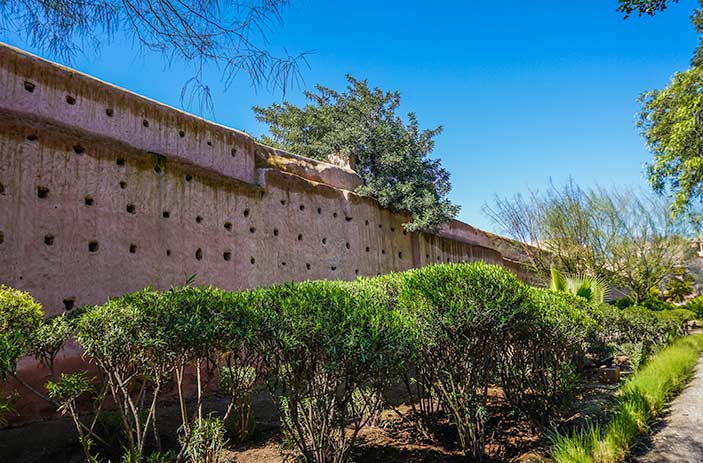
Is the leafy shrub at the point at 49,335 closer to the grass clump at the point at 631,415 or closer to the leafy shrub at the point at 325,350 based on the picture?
the leafy shrub at the point at 325,350

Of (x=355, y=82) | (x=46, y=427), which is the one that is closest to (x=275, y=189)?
(x=46, y=427)

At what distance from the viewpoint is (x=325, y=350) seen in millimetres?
4477

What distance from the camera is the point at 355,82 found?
728 inches

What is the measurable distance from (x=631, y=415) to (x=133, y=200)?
357 inches

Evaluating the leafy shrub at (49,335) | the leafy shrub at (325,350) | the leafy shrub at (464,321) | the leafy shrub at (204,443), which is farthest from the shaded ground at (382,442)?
the leafy shrub at (49,335)

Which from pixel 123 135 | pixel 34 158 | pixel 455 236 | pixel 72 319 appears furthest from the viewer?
pixel 455 236

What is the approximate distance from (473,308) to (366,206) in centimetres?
954

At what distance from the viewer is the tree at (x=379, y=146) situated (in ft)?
48.8

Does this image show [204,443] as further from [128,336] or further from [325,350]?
[325,350]

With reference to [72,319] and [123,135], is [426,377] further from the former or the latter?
[123,135]

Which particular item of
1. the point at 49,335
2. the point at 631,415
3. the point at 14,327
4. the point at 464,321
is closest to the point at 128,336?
the point at 49,335

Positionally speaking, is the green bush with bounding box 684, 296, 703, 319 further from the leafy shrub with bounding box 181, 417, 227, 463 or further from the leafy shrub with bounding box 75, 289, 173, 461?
the leafy shrub with bounding box 75, 289, 173, 461

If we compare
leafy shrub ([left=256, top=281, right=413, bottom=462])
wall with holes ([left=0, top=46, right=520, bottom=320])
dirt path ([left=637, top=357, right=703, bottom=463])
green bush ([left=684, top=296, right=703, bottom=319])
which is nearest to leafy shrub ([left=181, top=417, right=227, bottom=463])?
leafy shrub ([left=256, top=281, right=413, bottom=462])

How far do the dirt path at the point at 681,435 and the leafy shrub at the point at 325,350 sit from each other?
3.44m
